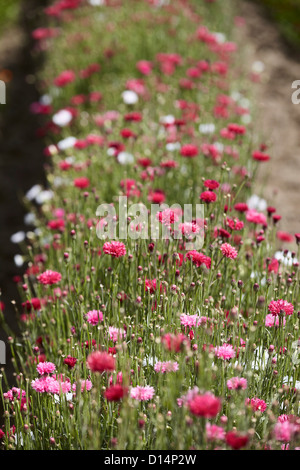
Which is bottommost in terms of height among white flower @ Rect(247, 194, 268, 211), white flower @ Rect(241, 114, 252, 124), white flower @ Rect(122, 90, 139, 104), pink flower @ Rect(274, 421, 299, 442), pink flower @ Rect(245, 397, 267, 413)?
pink flower @ Rect(245, 397, 267, 413)

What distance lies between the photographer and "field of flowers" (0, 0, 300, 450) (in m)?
1.71

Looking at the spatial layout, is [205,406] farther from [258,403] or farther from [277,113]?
[277,113]

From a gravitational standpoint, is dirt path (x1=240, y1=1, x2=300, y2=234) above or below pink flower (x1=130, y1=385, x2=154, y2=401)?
above

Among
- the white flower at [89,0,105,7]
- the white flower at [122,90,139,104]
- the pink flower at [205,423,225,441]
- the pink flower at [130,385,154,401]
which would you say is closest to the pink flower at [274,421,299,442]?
the pink flower at [205,423,225,441]

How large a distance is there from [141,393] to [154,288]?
58 centimetres

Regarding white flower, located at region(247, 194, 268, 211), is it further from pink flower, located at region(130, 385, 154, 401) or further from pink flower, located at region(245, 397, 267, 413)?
pink flower, located at region(130, 385, 154, 401)

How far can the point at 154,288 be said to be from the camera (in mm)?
2229

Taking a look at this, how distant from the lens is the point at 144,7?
6820mm

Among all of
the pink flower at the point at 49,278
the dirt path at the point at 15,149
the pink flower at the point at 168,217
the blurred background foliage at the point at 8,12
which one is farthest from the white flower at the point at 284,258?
the blurred background foliage at the point at 8,12

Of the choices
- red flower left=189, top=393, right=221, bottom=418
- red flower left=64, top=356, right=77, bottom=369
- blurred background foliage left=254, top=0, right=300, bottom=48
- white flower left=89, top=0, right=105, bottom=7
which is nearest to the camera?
red flower left=189, top=393, right=221, bottom=418

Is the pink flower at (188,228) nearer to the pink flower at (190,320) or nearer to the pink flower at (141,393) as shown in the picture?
the pink flower at (190,320)

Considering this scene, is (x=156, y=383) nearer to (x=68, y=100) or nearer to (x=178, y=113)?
(x=178, y=113)

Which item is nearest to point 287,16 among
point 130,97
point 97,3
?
point 97,3
